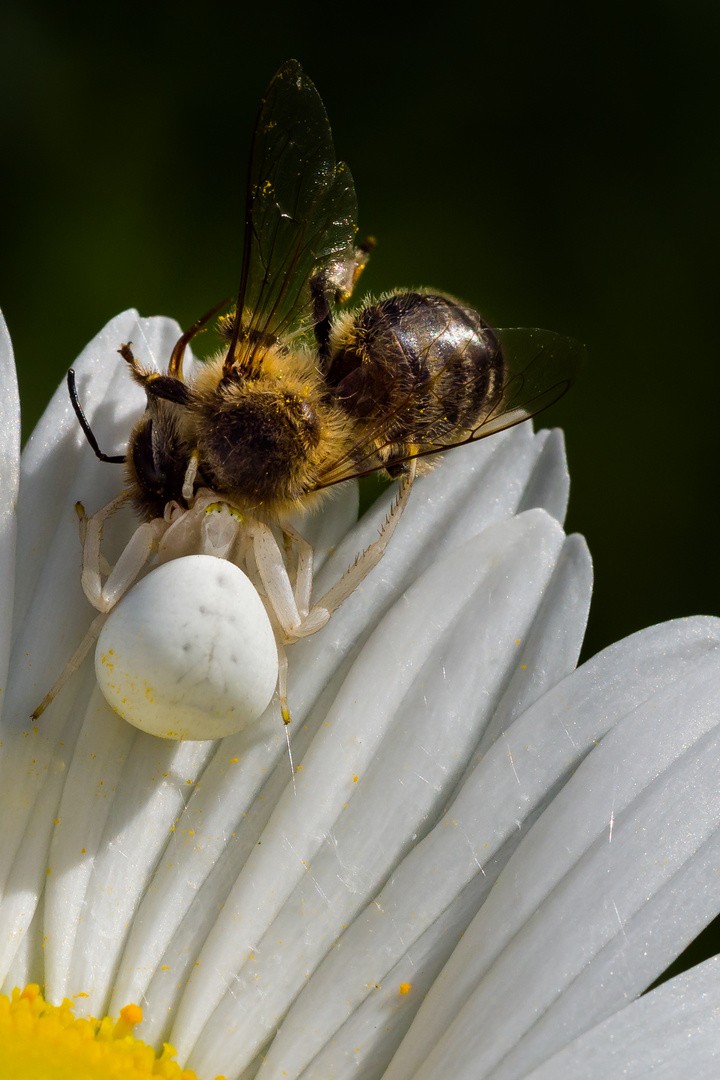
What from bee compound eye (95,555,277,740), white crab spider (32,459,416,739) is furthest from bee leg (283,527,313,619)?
bee compound eye (95,555,277,740)

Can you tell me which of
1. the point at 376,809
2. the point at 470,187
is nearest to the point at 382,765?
the point at 376,809

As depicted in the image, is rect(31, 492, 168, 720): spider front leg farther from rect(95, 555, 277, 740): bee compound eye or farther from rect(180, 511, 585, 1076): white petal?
rect(180, 511, 585, 1076): white petal

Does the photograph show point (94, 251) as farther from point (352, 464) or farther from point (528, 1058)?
point (528, 1058)

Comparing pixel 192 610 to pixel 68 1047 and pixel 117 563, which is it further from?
pixel 68 1047

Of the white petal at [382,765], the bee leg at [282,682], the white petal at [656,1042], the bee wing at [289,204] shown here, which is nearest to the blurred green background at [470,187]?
the bee wing at [289,204]

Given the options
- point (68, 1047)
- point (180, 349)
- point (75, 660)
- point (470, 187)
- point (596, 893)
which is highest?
point (470, 187)

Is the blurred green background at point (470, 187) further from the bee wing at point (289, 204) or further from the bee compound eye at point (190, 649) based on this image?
the bee compound eye at point (190, 649)

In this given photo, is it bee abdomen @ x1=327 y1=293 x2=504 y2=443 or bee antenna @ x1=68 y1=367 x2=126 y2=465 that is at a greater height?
bee abdomen @ x1=327 y1=293 x2=504 y2=443

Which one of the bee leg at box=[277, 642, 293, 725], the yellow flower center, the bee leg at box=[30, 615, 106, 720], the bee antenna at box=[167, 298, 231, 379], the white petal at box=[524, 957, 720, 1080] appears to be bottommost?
the yellow flower center
